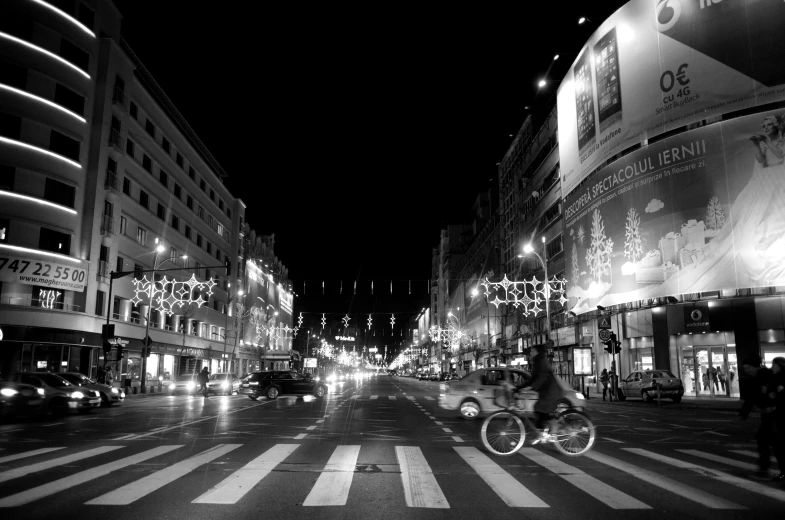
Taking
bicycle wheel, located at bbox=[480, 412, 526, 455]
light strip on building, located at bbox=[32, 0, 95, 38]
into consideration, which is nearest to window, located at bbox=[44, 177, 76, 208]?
light strip on building, located at bbox=[32, 0, 95, 38]

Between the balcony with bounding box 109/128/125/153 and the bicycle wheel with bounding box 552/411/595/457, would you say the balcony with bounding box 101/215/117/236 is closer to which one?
the balcony with bounding box 109/128/125/153

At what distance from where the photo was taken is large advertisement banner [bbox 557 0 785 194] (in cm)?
3089

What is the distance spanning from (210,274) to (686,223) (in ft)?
160

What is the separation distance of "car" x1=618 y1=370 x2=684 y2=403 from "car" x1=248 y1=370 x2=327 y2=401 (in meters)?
16.5

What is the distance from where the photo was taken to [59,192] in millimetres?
38844

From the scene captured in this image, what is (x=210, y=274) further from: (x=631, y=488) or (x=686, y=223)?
(x=631, y=488)

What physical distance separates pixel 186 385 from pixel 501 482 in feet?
122

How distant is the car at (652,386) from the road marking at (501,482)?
886 inches

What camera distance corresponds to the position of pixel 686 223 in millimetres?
32750

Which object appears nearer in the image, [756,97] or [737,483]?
[737,483]

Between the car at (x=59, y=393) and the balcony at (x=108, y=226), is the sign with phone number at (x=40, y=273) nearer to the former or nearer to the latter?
the balcony at (x=108, y=226)

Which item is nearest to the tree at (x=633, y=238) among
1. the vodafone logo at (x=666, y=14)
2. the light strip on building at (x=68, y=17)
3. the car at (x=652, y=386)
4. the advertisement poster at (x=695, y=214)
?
the advertisement poster at (x=695, y=214)

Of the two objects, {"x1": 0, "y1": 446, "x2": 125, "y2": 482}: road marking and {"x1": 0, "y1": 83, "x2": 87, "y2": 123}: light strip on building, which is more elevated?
{"x1": 0, "y1": 83, "x2": 87, "y2": 123}: light strip on building

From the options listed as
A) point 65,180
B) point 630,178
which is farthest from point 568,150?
point 65,180
